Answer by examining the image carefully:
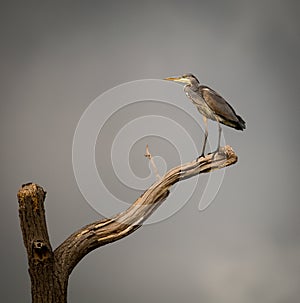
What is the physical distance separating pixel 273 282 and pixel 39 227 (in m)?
0.95

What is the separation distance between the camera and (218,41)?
6.86 feet

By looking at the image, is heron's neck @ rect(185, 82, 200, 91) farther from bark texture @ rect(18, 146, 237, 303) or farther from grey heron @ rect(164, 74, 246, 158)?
bark texture @ rect(18, 146, 237, 303)

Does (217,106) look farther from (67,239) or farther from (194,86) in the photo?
(67,239)

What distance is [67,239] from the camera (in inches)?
60.8

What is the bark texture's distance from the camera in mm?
1441

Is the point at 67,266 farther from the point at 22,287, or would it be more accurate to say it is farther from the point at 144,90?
the point at 144,90

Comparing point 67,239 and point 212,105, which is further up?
point 212,105

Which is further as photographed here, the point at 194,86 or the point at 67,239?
the point at 194,86

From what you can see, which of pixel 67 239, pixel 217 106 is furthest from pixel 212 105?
pixel 67 239

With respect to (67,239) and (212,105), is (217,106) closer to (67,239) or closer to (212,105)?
(212,105)

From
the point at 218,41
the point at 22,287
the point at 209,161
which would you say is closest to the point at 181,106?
the point at 218,41

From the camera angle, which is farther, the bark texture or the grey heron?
the grey heron

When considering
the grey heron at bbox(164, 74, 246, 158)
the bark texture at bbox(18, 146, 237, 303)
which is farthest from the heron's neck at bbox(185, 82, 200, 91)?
the bark texture at bbox(18, 146, 237, 303)

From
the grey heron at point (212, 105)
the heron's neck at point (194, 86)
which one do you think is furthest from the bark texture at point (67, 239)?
the heron's neck at point (194, 86)
